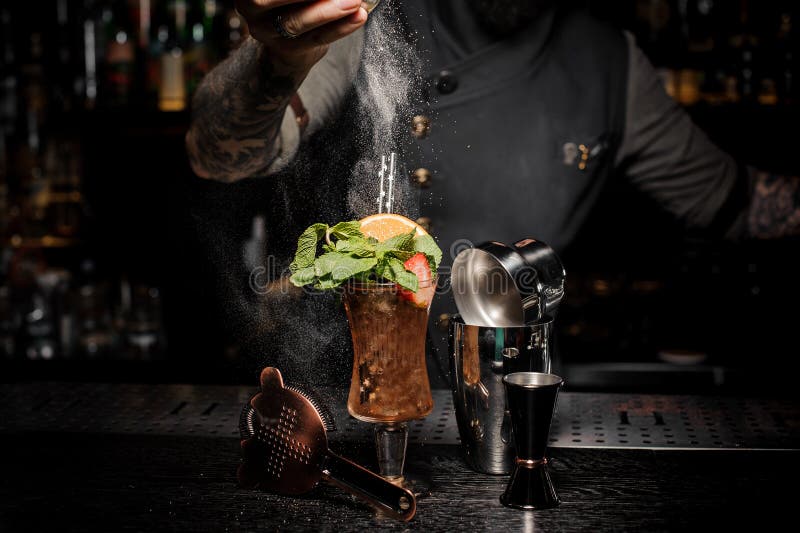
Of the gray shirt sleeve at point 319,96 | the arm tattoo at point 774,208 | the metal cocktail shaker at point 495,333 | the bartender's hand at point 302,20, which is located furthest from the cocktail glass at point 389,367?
the arm tattoo at point 774,208

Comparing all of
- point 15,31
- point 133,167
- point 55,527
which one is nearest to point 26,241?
point 133,167

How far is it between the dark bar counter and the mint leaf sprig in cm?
34

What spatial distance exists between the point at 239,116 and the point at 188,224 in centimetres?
190

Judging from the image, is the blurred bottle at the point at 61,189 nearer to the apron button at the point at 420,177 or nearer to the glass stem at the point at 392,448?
the apron button at the point at 420,177

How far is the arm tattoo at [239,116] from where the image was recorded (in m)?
1.94

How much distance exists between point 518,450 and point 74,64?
298cm

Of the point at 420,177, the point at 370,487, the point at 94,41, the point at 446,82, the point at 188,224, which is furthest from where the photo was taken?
the point at 188,224

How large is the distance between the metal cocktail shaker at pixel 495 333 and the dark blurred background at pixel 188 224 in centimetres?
158

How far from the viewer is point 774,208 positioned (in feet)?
9.50

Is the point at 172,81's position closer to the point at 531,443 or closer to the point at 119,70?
the point at 119,70

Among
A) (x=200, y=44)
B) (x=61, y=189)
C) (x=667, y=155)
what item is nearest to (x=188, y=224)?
(x=61, y=189)

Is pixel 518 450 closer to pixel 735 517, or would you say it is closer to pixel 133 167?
pixel 735 517

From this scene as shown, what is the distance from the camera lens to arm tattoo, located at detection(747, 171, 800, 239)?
2891mm

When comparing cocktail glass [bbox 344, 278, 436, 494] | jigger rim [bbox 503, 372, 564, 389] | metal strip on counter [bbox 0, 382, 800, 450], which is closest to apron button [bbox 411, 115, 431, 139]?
metal strip on counter [bbox 0, 382, 800, 450]
